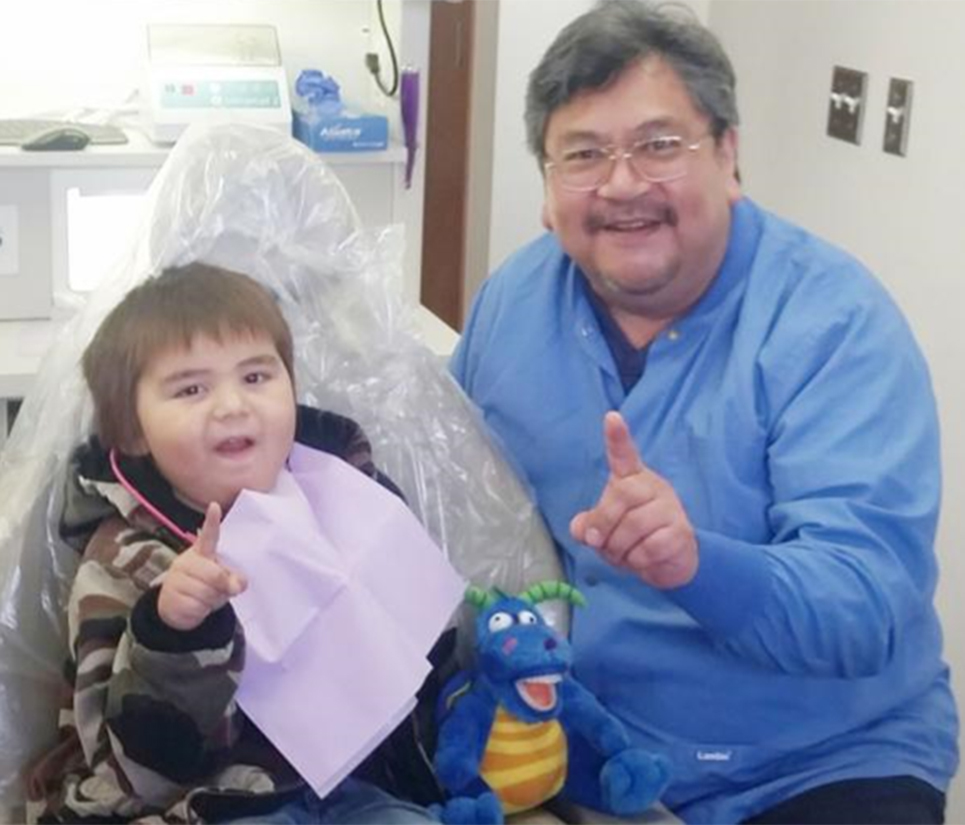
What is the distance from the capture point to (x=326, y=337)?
5.72 ft

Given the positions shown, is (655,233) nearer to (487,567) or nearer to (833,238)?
(487,567)

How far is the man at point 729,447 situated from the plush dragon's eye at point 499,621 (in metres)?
0.11

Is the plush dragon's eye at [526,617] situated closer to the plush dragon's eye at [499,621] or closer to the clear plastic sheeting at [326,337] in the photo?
the plush dragon's eye at [499,621]

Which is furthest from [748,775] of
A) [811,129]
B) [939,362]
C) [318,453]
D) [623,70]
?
[811,129]

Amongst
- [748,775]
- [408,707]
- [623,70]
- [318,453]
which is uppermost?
[623,70]

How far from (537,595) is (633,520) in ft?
0.89

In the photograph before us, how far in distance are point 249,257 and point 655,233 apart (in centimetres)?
43

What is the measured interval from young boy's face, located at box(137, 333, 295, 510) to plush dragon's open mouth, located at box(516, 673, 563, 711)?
0.31 meters

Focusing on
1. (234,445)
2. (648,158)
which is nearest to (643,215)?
(648,158)

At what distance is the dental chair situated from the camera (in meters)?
1.62

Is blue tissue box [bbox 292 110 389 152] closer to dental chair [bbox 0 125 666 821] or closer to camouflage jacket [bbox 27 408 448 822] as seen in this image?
dental chair [bbox 0 125 666 821]

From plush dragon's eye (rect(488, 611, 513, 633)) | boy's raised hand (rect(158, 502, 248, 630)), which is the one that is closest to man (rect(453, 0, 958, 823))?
plush dragon's eye (rect(488, 611, 513, 633))

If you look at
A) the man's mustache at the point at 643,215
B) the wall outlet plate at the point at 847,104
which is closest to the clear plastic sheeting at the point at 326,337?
the man's mustache at the point at 643,215

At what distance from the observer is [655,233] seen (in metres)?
1.66
